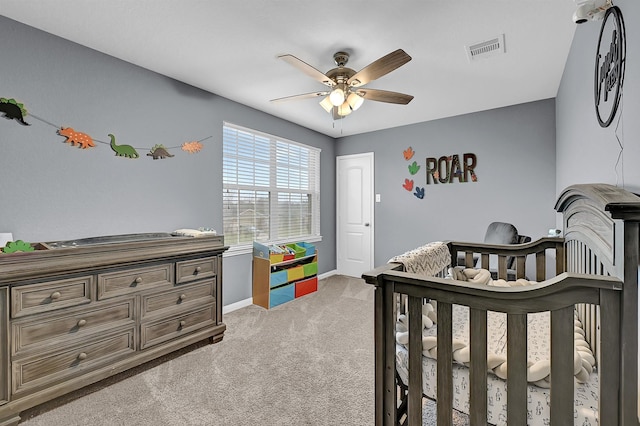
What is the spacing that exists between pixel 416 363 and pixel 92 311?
6.28 ft

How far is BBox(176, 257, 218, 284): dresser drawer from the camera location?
234 cm

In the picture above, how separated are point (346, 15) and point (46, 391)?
110 inches

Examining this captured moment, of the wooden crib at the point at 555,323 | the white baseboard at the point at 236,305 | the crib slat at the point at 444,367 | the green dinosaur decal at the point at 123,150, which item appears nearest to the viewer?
the wooden crib at the point at 555,323

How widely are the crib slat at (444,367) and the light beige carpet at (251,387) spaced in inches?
24.4

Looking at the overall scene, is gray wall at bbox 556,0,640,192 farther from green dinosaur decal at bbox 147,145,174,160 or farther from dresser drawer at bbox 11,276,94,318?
green dinosaur decal at bbox 147,145,174,160

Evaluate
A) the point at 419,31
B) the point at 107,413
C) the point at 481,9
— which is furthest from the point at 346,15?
the point at 107,413

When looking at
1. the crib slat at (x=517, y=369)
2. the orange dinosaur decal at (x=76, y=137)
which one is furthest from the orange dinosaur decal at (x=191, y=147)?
the crib slat at (x=517, y=369)

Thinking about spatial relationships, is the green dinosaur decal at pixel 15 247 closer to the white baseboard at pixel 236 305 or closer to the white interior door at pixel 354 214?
the white baseboard at pixel 236 305

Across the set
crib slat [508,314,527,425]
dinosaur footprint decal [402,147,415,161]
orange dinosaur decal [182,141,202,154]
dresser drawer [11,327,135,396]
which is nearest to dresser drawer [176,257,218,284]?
dresser drawer [11,327,135,396]

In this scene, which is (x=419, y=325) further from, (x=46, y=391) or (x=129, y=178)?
(x=129, y=178)

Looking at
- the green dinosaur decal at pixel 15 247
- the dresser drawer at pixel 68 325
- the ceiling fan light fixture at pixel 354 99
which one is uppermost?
the ceiling fan light fixture at pixel 354 99

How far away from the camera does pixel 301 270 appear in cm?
392

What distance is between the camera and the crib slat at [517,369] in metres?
0.98

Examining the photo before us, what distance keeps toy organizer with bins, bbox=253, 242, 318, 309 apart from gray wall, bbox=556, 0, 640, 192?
2.82 m
